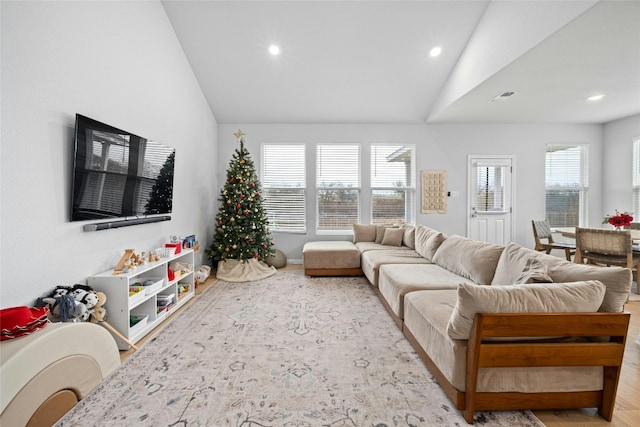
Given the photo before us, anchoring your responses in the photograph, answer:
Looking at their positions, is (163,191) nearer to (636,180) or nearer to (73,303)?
(73,303)

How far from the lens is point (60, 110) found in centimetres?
217

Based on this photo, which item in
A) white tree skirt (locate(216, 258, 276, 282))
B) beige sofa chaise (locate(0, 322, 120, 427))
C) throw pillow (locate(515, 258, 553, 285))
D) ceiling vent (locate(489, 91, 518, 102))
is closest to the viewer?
beige sofa chaise (locate(0, 322, 120, 427))

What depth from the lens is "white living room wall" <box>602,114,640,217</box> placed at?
5.29 m

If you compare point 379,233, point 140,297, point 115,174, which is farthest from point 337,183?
point 140,297

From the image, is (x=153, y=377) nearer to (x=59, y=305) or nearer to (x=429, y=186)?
(x=59, y=305)

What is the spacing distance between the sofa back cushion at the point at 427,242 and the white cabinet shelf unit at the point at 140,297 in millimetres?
3157

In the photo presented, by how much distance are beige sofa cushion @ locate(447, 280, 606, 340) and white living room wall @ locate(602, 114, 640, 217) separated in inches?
225

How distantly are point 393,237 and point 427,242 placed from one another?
1.15 metres

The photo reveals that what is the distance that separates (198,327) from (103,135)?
6.51ft

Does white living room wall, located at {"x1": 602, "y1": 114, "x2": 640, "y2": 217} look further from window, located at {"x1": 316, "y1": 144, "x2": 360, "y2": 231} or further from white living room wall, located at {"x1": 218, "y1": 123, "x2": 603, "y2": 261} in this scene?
window, located at {"x1": 316, "y1": 144, "x2": 360, "y2": 231}

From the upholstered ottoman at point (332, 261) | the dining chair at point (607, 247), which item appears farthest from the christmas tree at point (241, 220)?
the dining chair at point (607, 247)

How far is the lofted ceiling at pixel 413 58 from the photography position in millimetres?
2904

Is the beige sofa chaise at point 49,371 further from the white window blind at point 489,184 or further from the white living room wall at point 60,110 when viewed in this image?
the white window blind at point 489,184

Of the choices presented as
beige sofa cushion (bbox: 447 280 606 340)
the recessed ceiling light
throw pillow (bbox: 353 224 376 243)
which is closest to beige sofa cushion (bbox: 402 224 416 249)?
throw pillow (bbox: 353 224 376 243)
